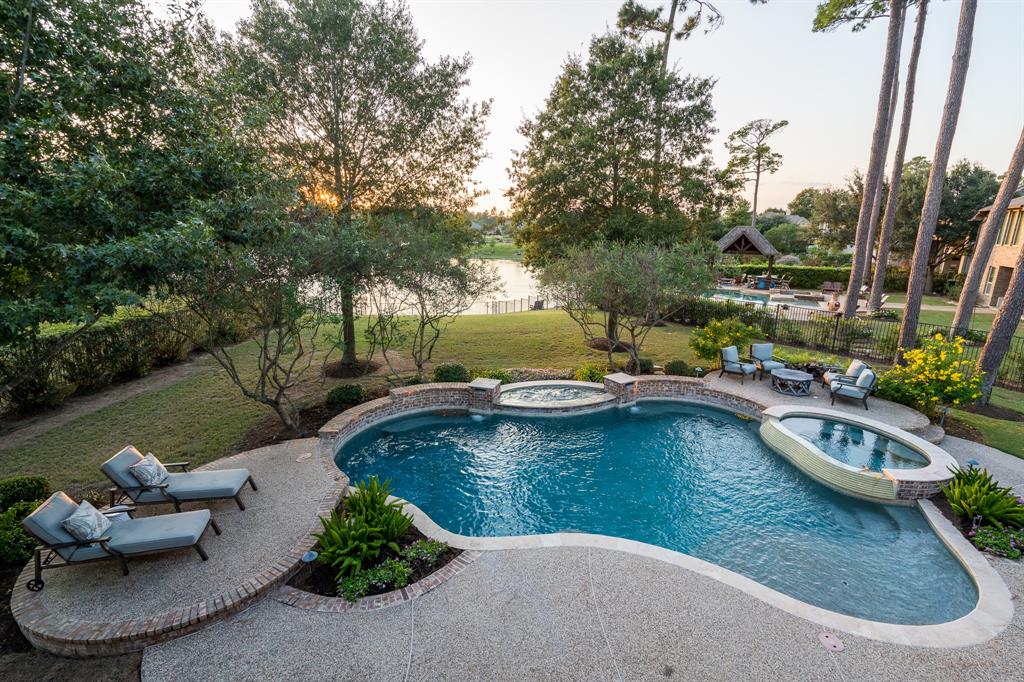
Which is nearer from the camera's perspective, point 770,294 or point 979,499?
point 979,499

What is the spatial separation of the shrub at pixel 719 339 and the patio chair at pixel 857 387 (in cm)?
312

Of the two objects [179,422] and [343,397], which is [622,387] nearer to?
[343,397]

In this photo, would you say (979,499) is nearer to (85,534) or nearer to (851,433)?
(851,433)

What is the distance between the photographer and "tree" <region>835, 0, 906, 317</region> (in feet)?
53.1

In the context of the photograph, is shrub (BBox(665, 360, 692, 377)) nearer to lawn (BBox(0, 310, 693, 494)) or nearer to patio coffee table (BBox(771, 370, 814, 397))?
lawn (BBox(0, 310, 693, 494))

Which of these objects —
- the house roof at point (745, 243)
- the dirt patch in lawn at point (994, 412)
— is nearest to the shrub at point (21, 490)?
the dirt patch in lawn at point (994, 412)

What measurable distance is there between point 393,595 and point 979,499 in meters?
8.90

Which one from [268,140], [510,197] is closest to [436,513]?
[268,140]

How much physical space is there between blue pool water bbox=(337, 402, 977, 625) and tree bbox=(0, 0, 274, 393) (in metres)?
5.32

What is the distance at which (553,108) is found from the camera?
16219 millimetres

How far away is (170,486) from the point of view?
661 cm

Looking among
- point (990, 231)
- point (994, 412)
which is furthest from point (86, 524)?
point (990, 231)

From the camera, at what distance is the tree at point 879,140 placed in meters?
16.2

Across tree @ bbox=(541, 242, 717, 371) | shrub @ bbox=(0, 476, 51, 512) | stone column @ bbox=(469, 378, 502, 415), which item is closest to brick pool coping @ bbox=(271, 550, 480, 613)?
shrub @ bbox=(0, 476, 51, 512)
